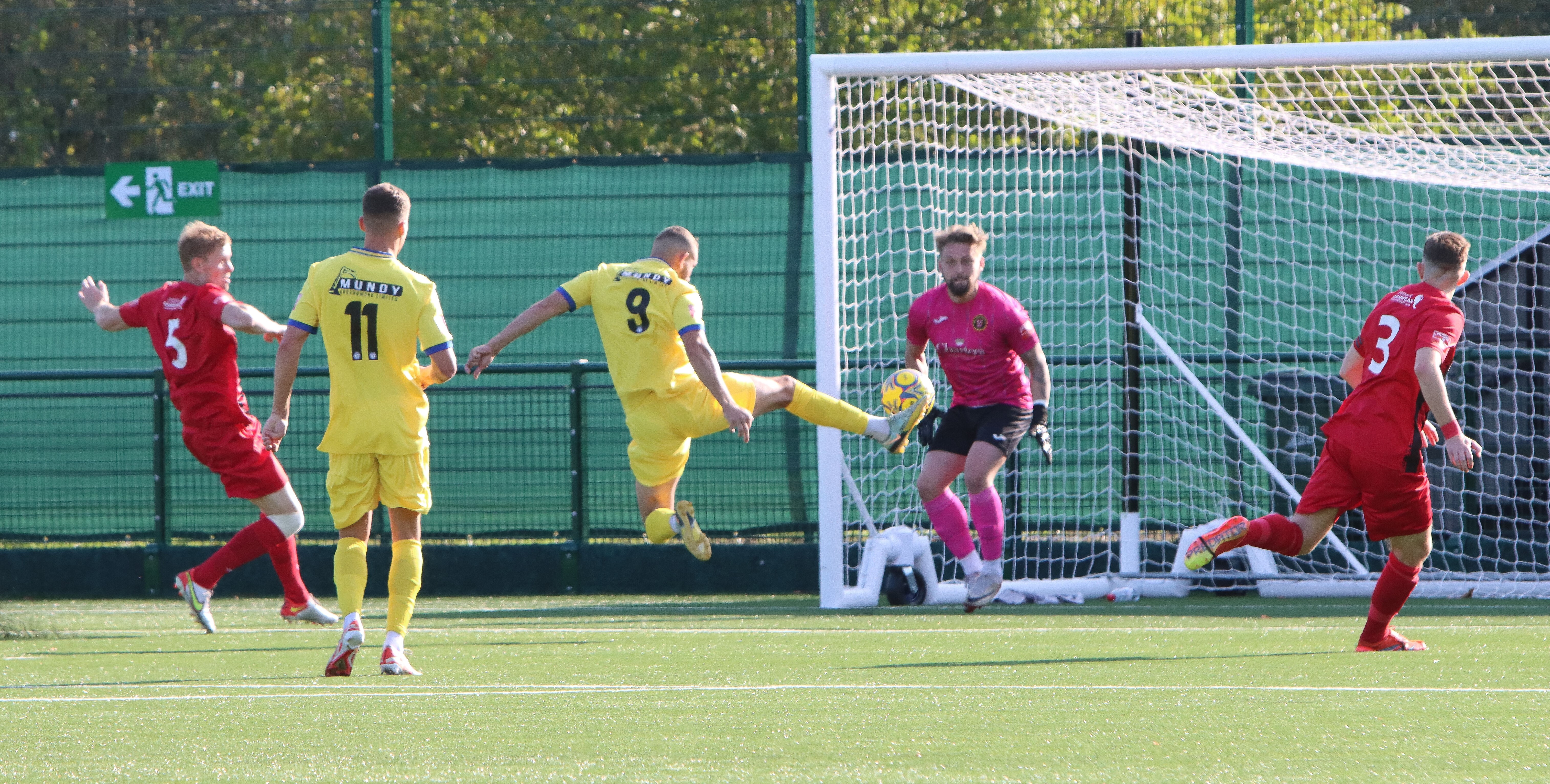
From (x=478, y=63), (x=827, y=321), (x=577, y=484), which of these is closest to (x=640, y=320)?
(x=827, y=321)

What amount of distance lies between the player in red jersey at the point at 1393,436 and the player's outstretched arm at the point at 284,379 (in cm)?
351

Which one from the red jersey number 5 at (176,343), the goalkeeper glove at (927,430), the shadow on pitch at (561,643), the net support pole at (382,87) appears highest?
the net support pole at (382,87)

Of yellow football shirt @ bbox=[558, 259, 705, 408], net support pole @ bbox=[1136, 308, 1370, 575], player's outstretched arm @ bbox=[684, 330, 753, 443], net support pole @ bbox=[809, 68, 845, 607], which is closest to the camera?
player's outstretched arm @ bbox=[684, 330, 753, 443]

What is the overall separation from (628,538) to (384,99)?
15.0 feet

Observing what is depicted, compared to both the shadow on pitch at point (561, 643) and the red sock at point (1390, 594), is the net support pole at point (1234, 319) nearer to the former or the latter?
the red sock at point (1390, 594)

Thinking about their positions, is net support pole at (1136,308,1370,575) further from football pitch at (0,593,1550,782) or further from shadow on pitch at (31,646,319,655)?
shadow on pitch at (31,646,319,655)

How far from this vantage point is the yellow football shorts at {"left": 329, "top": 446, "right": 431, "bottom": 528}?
6.30 m

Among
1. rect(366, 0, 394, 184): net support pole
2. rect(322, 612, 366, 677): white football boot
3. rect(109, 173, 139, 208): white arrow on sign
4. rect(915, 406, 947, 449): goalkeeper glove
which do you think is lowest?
rect(322, 612, 366, 677): white football boot

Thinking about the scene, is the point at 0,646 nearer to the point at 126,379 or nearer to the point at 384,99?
the point at 126,379

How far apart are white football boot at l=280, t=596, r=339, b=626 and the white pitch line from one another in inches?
97.8

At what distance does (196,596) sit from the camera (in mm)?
7945

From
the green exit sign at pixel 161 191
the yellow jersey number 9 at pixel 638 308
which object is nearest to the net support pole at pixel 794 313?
the yellow jersey number 9 at pixel 638 308

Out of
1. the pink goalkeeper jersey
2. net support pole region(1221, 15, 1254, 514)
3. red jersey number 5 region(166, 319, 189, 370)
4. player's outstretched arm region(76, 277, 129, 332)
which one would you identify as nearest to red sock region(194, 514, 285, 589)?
red jersey number 5 region(166, 319, 189, 370)

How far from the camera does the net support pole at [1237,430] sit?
10.1m
